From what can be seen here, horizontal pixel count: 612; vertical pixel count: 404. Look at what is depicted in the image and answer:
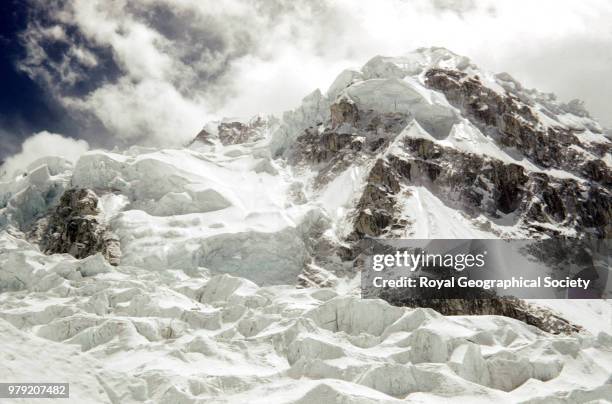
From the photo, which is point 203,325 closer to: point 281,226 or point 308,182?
point 281,226

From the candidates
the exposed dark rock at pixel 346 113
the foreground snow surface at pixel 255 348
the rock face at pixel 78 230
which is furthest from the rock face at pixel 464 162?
the foreground snow surface at pixel 255 348

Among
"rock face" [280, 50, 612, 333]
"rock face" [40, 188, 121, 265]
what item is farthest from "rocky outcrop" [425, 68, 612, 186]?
"rock face" [40, 188, 121, 265]

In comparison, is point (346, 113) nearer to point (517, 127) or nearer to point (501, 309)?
point (517, 127)

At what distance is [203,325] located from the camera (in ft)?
212

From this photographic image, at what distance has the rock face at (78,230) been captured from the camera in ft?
351

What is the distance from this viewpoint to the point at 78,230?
115 meters

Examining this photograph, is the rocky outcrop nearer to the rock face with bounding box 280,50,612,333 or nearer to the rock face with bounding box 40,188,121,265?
the rock face with bounding box 280,50,612,333

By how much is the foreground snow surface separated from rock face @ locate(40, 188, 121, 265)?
24524mm

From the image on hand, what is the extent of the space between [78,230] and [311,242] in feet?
140

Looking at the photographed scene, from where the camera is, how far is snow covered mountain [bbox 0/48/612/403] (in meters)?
43.6

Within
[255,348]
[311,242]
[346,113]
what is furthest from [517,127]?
[255,348]

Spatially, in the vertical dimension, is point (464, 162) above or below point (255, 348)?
above

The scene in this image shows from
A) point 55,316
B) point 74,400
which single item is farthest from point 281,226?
point 74,400

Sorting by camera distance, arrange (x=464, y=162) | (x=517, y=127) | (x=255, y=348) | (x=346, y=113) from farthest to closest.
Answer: (x=517, y=127), (x=346, y=113), (x=464, y=162), (x=255, y=348)
